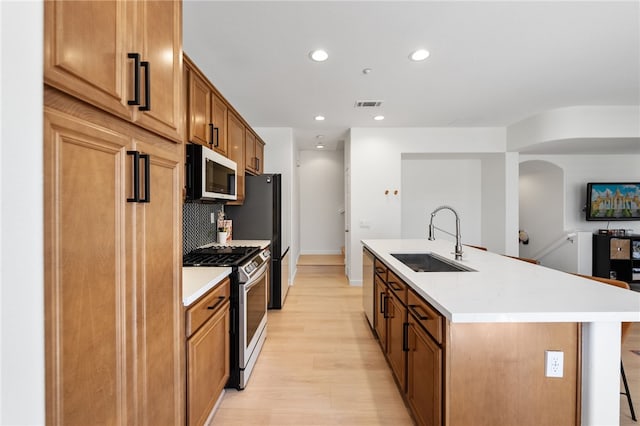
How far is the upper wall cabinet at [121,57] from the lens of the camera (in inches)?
Answer: 24.9

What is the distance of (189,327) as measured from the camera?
1.32 metres

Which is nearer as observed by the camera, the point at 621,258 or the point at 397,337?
the point at 397,337

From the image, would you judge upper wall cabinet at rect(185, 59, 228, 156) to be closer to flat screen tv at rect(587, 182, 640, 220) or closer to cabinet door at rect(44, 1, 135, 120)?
cabinet door at rect(44, 1, 135, 120)

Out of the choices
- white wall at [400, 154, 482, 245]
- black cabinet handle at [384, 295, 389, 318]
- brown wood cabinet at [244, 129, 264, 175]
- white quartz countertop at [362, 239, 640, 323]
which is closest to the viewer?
white quartz countertop at [362, 239, 640, 323]

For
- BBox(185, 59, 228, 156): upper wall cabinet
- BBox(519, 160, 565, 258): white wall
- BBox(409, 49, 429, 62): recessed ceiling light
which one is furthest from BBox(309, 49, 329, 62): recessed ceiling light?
BBox(519, 160, 565, 258): white wall

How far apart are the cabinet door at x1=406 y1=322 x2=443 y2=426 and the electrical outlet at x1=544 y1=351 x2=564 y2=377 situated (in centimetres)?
43

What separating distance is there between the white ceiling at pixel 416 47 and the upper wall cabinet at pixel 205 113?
0.39 m

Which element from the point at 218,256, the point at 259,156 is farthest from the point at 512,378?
the point at 259,156

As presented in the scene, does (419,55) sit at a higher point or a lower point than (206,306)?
higher

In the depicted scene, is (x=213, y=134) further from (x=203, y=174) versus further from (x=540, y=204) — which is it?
(x=540, y=204)

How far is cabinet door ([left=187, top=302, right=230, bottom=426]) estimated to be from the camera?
4.47 feet

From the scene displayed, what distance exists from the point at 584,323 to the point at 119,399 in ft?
5.73

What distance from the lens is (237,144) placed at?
3064 millimetres

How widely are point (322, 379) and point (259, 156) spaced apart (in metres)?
3.17
